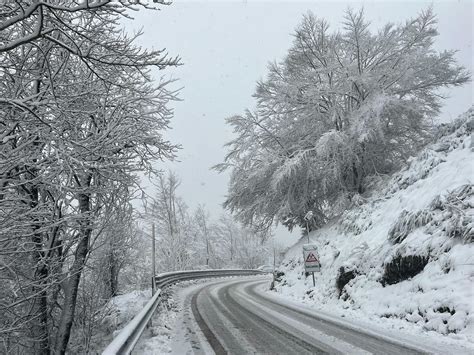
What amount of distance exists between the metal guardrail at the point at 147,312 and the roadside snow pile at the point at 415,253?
16.2ft

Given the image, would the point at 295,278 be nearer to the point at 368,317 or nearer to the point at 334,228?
the point at 334,228

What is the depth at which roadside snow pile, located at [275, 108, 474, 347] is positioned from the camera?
22.9 feet

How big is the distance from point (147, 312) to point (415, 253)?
6.24 meters

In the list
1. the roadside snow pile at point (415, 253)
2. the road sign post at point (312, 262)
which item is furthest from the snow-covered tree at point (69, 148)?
the road sign post at point (312, 262)

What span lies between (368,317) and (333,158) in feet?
31.7

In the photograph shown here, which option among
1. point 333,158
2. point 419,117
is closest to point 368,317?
point 333,158

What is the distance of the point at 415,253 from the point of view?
872cm

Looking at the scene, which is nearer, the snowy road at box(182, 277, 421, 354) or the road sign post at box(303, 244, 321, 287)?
the snowy road at box(182, 277, 421, 354)

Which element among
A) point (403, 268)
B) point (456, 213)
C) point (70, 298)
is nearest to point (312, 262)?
point (403, 268)

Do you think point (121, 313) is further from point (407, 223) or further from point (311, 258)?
point (407, 223)

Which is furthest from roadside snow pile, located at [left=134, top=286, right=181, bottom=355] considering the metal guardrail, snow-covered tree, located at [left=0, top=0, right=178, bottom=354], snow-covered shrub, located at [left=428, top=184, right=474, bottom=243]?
snow-covered shrub, located at [left=428, top=184, right=474, bottom=243]

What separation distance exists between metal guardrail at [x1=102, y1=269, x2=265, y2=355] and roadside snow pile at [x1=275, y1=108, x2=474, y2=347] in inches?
194

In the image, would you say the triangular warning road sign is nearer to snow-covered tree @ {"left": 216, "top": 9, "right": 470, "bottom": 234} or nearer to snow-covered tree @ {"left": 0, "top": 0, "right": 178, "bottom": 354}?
snow-covered tree @ {"left": 216, "top": 9, "right": 470, "bottom": 234}

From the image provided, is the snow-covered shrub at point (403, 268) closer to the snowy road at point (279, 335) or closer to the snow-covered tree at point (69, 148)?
the snowy road at point (279, 335)
